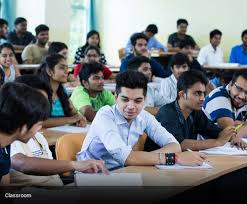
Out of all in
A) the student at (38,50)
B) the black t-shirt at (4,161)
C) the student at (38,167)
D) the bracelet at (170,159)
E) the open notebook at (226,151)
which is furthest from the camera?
the student at (38,50)

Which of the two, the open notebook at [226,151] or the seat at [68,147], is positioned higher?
the seat at [68,147]

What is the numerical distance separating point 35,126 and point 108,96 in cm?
247

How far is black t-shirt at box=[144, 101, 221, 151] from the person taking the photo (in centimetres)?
276

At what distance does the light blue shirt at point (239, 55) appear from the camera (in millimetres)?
8883

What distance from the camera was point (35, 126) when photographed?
63.4 inches

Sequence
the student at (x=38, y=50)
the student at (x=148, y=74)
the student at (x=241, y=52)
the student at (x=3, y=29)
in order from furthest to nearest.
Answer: the student at (x=241, y=52)
the student at (x=3, y=29)
the student at (x=38, y=50)
the student at (x=148, y=74)

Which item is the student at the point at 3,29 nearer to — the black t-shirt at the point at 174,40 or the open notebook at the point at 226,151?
the black t-shirt at the point at 174,40

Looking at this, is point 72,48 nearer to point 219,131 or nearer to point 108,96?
point 108,96

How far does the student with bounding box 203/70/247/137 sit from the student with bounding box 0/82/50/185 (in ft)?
6.04

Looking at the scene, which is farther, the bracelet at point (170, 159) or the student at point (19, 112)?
the bracelet at point (170, 159)

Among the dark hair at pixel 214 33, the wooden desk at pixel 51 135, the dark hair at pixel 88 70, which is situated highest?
the dark hair at pixel 214 33

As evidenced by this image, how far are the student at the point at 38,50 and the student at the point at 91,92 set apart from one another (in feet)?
11.1

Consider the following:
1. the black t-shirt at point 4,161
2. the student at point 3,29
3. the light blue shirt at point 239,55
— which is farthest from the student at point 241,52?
the black t-shirt at point 4,161

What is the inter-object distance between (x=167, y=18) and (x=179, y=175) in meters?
8.72
